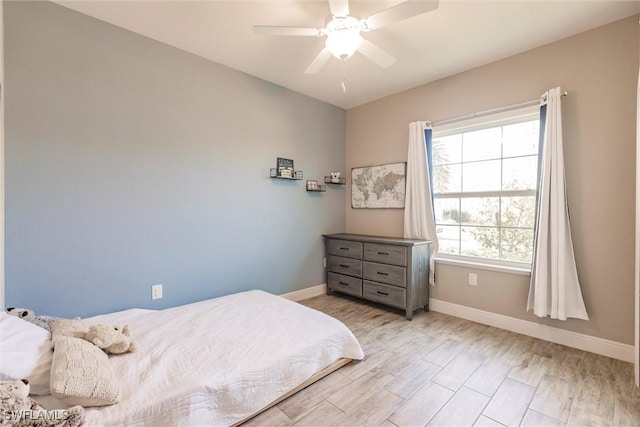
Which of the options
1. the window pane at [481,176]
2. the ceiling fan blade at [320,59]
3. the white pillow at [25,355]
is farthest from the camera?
the window pane at [481,176]

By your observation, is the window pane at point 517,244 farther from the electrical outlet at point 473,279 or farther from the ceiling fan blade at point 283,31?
the ceiling fan blade at point 283,31

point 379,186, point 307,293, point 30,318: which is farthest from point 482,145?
point 30,318

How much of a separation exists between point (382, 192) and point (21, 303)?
3361 mm

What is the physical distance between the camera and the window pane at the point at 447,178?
9.98ft

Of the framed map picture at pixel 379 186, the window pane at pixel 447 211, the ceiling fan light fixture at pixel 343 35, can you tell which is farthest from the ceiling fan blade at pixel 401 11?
the window pane at pixel 447 211

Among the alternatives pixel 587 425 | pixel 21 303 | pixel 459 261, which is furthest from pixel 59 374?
pixel 459 261

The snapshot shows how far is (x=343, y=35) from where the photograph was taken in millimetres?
1847

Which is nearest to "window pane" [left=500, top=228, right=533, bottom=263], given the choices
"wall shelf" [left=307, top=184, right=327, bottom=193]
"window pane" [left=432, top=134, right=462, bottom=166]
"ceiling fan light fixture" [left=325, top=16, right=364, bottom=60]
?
"window pane" [left=432, top=134, right=462, bottom=166]

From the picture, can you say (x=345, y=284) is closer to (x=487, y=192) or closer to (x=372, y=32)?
(x=487, y=192)

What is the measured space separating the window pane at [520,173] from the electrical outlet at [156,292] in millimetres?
3261

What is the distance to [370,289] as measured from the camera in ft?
10.4

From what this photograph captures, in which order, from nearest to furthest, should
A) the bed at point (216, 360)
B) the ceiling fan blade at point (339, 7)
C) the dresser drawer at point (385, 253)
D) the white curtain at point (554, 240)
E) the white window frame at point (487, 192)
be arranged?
the bed at point (216, 360)
the ceiling fan blade at point (339, 7)
the white curtain at point (554, 240)
the white window frame at point (487, 192)
the dresser drawer at point (385, 253)

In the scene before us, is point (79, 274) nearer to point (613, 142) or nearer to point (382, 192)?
point (382, 192)

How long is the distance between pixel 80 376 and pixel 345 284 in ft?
8.72
